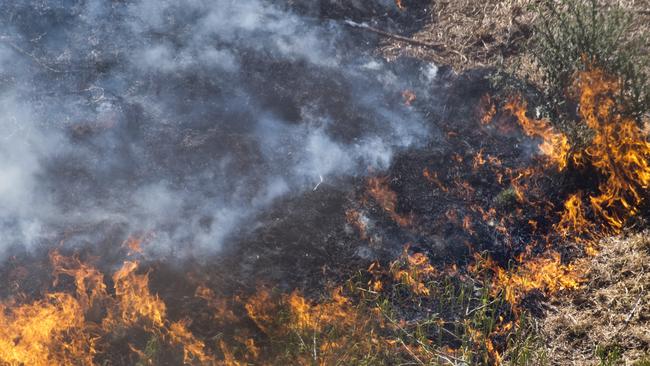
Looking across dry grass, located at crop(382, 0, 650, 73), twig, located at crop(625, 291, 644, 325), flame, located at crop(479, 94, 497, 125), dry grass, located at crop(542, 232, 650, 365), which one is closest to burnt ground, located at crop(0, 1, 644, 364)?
flame, located at crop(479, 94, 497, 125)

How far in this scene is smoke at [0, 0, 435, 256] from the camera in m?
5.46

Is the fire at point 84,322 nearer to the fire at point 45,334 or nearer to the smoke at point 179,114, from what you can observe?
the fire at point 45,334

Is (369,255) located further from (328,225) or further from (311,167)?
(311,167)

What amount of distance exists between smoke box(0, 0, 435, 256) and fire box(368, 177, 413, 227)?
8.7 inches

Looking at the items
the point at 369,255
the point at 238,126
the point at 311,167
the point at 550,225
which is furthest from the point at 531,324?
the point at 238,126

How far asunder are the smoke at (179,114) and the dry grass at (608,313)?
224 centimetres

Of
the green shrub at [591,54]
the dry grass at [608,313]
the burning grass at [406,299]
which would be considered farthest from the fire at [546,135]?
the dry grass at [608,313]

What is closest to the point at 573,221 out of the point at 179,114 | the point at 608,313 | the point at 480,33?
the point at 608,313

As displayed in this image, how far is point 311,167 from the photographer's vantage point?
19.2ft

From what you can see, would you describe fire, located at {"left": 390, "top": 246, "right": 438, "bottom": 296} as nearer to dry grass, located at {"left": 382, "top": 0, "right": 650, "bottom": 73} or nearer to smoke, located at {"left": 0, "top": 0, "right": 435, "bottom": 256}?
smoke, located at {"left": 0, "top": 0, "right": 435, "bottom": 256}

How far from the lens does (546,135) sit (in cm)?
611

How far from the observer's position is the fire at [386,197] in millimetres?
5617

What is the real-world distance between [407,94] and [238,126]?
79.7 inches

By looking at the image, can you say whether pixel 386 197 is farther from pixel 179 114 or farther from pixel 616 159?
pixel 179 114
